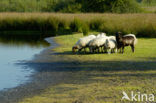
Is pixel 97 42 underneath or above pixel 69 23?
above

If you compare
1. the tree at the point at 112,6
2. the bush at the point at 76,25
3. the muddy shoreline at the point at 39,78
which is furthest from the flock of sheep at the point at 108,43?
→ the tree at the point at 112,6

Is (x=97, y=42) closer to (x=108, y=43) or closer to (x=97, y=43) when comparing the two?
(x=97, y=43)

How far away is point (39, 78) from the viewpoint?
34.7 feet

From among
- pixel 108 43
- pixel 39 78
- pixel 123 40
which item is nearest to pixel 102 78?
pixel 39 78

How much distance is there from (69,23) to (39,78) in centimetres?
1967

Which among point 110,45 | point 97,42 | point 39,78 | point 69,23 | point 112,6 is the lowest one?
point 39,78

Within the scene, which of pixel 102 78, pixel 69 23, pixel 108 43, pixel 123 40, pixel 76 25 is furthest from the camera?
pixel 69 23

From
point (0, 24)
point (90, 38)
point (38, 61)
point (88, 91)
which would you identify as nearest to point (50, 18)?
point (0, 24)

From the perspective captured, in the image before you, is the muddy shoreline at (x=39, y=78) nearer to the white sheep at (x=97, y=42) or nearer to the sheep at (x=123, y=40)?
the white sheep at (x=97, y=42)

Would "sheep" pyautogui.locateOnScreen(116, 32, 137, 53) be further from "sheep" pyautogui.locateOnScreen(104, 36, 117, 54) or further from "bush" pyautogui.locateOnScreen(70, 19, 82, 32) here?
"bush" pyautogui.locateOnScreen(70, 19, 82, 32)

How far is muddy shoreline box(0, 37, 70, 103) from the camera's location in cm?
855

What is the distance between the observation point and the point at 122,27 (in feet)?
81.4

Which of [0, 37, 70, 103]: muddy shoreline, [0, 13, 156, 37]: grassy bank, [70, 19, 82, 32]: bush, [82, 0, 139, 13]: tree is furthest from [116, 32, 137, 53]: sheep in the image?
[82, 0, 139, 13]: tree

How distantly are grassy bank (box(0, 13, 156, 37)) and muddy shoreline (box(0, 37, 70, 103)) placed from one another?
11530mm
